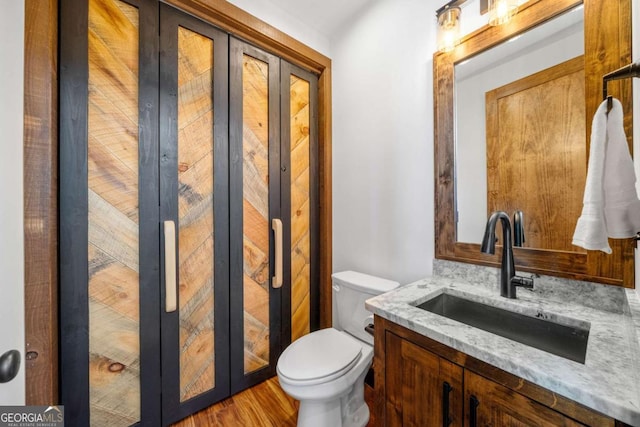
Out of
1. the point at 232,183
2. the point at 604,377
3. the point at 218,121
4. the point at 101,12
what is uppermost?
the point at 101,12

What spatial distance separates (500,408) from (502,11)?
1.51m

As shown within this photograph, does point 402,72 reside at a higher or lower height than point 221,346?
higher

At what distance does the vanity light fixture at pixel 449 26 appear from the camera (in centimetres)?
125

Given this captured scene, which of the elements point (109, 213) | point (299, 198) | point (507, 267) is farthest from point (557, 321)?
point (109, 213)

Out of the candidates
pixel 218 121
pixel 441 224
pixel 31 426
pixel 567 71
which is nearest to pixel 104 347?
pixel 31 426

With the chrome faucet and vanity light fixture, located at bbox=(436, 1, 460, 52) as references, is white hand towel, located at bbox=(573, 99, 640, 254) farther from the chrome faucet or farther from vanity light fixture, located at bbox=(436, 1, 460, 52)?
vanity light fixture, located at bbox=(436, 1, 460, 52)

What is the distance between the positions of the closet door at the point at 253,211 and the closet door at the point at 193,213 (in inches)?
2.3

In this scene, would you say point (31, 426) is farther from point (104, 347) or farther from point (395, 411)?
point (395, 411)

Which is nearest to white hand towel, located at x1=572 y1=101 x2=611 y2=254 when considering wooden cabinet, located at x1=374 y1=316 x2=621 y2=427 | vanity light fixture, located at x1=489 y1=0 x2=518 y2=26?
wooden cabinet, located at x1=374 y1=316 x2=621 y2=427

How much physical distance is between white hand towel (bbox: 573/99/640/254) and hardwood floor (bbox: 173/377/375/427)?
1.38 metres

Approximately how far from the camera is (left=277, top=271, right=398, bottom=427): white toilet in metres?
1.12

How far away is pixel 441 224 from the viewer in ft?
4.38

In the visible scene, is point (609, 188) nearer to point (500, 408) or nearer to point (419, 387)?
point (500, 408)

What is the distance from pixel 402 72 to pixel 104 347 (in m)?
2.15
